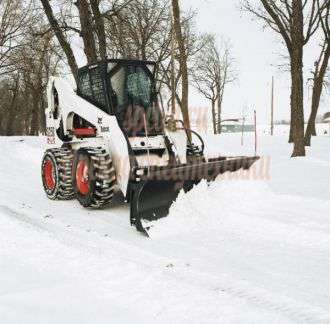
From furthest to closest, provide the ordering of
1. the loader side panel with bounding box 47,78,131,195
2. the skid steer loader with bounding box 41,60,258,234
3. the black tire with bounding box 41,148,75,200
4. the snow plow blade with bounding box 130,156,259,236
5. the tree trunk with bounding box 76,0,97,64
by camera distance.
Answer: the tree trunk with bounding box 76,0,97,64 → the black tire with bounding box 41,148,75,200 → the loader side panel with bounding box 47,78,131,195 → the skid steer loader with bounding box 41,60,258,234 → the snow plow blade with bounding box 130,156,259,236

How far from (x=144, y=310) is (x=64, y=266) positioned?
52.7 inches

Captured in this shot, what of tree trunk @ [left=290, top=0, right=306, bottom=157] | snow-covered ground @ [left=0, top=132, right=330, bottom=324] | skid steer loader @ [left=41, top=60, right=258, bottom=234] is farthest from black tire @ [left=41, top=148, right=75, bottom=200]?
tree trunk @ [left=290, top=0, right=306, bottom=157]

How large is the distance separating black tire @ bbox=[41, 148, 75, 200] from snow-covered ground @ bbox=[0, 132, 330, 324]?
199 millimetres

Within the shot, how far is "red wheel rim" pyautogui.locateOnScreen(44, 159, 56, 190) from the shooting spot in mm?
8766

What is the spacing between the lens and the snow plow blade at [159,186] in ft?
19.9

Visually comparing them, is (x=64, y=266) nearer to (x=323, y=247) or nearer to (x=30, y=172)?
(x=323, y=247)

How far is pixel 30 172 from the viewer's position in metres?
12.5

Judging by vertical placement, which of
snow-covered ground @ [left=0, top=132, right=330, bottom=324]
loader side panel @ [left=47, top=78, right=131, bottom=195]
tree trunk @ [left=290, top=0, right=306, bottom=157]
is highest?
tree trunk @ [left=290, top=0, right=306, bottom=157]

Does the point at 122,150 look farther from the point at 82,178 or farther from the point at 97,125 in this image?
the point at 82,178

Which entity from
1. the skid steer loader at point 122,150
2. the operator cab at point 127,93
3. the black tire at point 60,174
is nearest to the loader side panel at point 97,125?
the skid steer loader at point 122,150

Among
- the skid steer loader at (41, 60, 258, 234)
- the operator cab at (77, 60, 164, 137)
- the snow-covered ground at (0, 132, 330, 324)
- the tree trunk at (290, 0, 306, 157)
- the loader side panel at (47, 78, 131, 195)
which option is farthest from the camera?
the tree trunk at (290, 0, 306, 157)

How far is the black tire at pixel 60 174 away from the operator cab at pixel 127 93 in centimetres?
122

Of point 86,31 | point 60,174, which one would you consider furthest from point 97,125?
point 86,31

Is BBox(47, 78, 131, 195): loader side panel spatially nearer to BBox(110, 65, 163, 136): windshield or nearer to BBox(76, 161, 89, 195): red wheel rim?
BBox(110, 65, 163, 136): windshield
